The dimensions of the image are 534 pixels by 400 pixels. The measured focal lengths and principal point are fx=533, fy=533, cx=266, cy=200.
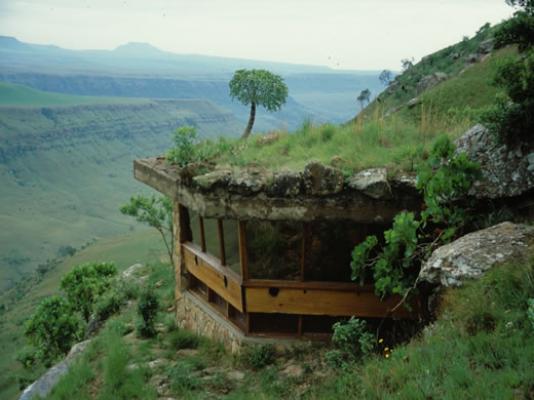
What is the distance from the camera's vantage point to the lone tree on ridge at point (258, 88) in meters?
21.3

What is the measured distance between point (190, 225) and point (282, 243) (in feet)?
10.8

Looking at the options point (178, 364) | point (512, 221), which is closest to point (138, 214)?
point (178, 364)

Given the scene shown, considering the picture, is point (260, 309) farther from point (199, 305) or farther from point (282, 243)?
point (199, 305)

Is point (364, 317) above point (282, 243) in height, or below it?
below

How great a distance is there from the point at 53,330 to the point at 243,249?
18686 millimetres

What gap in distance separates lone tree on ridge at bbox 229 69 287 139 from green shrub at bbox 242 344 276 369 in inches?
477

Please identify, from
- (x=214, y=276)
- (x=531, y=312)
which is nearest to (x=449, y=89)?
(x=214, y=276)

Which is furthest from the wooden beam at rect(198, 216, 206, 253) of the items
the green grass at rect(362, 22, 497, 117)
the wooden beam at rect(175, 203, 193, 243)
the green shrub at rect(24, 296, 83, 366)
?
the green grass at rect(362, 22, 497, 117)

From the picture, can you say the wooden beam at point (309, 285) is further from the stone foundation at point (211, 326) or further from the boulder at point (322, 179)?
the boulder at point (322, 179)

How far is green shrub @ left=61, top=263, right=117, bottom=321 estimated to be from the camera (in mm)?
26234

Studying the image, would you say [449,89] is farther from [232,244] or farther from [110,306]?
[232,244]

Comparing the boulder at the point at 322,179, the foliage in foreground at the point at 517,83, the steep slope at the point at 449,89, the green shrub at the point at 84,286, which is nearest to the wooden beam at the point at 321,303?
the boulder at the point at 322,179

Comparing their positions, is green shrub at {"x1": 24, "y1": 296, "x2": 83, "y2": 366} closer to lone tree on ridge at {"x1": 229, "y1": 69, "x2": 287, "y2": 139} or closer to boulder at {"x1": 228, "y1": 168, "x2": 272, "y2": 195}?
lone tree on ridge at {"x1": 229, "y1": 69, "x2": 287, "y2": 139}

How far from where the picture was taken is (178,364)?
1111cm
